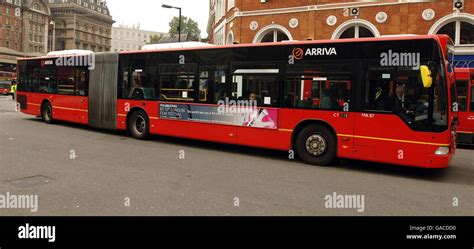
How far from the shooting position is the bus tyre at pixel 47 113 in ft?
52.7

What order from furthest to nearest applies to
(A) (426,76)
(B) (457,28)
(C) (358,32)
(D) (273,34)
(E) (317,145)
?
(D) (273,34) → (C) (358,32) → (B) (457,28) → (E) (317,145) → (A) (426,76)

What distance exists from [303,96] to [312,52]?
3.44ft

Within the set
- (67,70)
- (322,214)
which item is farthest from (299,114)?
(67,70)

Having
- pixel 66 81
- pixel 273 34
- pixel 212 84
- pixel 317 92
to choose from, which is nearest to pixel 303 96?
pixel 317 92

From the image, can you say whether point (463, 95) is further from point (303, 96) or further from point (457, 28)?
point (303, 96)

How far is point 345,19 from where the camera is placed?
21.6 metres

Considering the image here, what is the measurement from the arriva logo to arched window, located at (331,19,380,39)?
13.4m

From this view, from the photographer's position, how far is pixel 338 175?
796 centimetres

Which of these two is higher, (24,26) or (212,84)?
(24,26)

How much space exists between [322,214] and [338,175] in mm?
2917

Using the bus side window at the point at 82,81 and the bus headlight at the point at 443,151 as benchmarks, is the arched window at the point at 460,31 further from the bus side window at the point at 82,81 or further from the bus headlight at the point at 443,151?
the bus side window at the point at 82,81

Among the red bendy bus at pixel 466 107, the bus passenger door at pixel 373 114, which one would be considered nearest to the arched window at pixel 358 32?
the red bendy bus at pixel 466 107

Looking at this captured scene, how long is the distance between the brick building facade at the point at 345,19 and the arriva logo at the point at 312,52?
11792 millimetres
